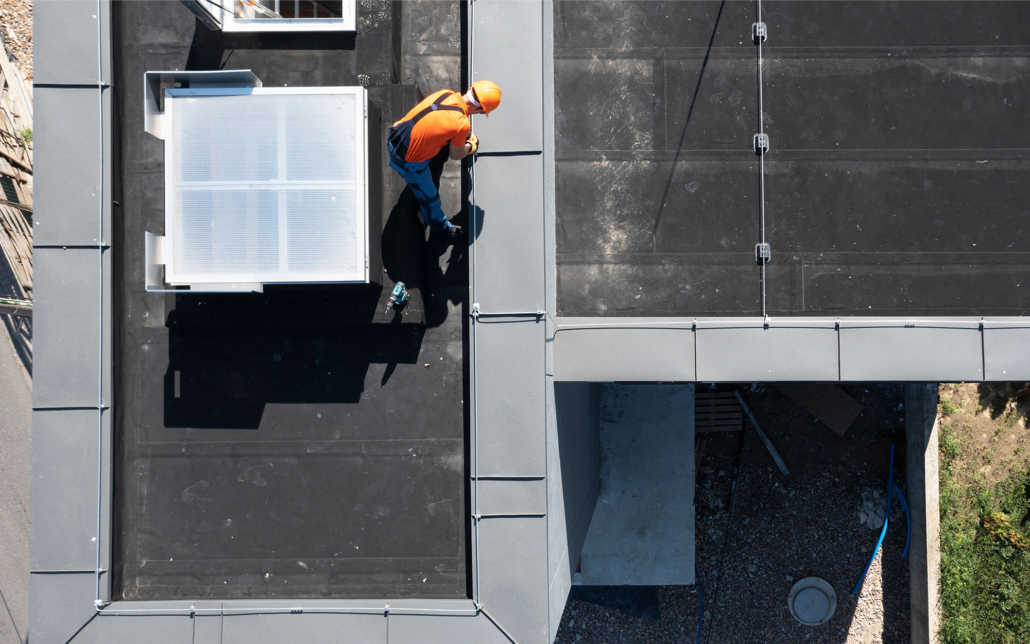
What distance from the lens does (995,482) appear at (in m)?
10.5

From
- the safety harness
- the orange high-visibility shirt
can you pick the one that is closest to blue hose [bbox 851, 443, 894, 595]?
the orange high-visibility shirt

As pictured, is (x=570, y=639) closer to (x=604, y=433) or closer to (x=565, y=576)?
(x=604, y=433)

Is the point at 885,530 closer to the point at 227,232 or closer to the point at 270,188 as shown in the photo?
the point at 270,188

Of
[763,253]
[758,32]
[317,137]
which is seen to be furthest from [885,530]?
[317,137]

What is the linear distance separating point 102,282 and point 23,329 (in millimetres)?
7592

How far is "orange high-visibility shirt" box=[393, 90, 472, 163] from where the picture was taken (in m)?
4.48

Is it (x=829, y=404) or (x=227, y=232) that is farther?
(x=829, y=404)

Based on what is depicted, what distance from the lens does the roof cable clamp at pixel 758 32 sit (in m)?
5.73

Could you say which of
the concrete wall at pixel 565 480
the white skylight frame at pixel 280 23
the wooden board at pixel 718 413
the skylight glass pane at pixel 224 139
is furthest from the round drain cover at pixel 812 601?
the white skylight frame at pixel 280 23

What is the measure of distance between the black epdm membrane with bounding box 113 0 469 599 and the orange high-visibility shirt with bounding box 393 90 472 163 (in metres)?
0.68

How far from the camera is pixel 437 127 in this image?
449 centimetres

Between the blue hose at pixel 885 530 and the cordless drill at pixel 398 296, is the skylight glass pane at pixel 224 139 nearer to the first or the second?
the cordless drill at pixel 398 296

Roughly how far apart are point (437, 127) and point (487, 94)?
46 centimetres

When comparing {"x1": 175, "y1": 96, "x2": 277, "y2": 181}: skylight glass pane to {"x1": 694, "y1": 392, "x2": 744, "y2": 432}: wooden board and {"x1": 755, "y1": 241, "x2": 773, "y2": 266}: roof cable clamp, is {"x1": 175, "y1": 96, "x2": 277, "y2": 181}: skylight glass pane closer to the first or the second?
{"x1": 755, "y1": 241, "x2": 773, "y2": 266}: roof cable clamp
